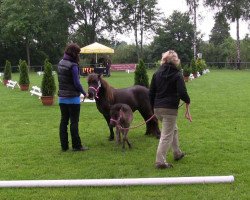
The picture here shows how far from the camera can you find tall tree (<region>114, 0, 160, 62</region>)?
186 ft

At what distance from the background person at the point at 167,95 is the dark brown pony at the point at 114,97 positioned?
5.52ft

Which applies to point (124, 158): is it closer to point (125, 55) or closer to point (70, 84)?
point (70, 84)

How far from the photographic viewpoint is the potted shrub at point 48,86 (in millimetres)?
15148

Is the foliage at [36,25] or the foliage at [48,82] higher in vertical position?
the foliage at [36,25]

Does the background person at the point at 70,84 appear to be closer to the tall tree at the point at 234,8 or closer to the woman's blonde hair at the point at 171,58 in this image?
the woman's blonde hair at the point at 171,58

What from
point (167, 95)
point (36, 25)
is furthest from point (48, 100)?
point (36, 25)

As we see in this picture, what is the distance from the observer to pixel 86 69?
35.3 m

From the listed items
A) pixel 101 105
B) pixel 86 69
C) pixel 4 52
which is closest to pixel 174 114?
pixel 101 105

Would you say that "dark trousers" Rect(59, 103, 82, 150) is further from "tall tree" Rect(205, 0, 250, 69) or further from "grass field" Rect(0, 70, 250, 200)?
"tall tree" Rect(205, 0, 250, 69)

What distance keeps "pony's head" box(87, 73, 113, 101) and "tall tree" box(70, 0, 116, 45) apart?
Result: 156 ft

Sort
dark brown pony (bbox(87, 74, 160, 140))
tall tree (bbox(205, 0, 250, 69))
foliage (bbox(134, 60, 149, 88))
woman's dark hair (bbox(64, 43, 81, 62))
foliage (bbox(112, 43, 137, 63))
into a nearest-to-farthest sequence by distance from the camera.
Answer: woman's dark hair (bbox(64, 43, 81, 62)), dark brown pony (bbox(87, 74, 160, 140)), foliage (bbox(134, 60, 149, 88)), tall tree (bbox(205, 0, 250, 69)), foliage (bbox(112, 43, 137, 63))

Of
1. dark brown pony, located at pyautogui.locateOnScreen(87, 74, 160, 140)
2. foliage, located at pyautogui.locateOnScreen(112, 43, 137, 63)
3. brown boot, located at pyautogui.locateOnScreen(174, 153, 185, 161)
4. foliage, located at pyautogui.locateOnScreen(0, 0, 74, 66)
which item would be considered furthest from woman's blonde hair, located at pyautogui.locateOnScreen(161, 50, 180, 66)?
foliage, located at pyautogui.locateOnScreen(112, 43, 137, 63)

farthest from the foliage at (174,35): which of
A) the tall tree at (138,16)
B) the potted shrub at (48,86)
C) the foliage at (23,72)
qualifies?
the potted shrub at (48,86)

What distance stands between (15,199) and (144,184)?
68.6 inches
